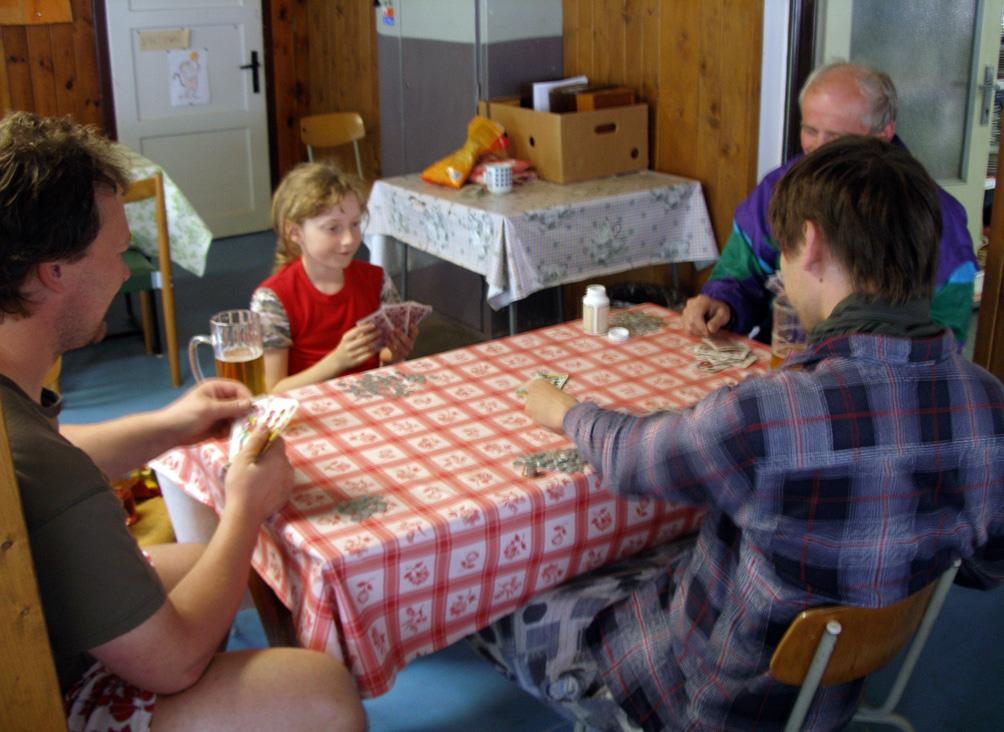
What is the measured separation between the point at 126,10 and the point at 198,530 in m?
4.59

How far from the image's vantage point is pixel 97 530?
127 cm

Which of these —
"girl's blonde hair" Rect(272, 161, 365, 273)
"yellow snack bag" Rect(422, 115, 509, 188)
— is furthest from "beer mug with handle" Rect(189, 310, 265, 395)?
"yellow snack bag" Rect(422, 115, 509, 188)

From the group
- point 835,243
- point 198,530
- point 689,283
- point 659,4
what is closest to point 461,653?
point 198,530

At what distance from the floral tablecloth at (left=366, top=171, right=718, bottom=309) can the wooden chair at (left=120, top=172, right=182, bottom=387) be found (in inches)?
31.1

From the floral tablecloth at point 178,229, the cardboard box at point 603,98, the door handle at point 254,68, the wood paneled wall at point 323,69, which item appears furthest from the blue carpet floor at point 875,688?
the door handle at point 254,68

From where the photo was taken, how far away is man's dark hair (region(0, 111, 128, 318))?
4.35 feet

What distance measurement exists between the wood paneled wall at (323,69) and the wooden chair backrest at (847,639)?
5.07 metres

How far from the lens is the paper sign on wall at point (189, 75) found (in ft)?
19.9

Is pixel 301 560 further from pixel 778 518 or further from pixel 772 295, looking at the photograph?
pixel 772 295

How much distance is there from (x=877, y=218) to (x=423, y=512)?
0.75 meters

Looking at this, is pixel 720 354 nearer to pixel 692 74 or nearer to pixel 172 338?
pixel 692 74

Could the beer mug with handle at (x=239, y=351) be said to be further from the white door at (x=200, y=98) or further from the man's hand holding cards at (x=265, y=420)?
the white door at (x=200, y=98)

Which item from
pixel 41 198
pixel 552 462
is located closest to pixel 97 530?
pixel 41 198

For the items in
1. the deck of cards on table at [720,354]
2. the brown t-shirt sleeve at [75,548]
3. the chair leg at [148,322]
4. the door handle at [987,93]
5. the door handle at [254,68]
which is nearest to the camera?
the brown t-shirt sleeve at [75,548]
